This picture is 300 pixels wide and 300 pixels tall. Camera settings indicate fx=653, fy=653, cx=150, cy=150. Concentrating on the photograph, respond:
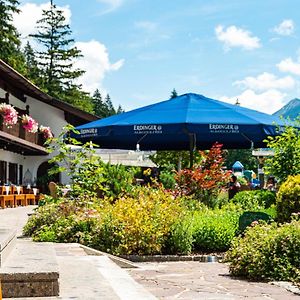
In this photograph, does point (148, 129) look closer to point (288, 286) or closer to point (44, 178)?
point (288, 286)

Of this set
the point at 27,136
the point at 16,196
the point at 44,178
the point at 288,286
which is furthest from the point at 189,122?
the point at 44,178

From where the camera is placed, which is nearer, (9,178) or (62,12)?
(9,178)

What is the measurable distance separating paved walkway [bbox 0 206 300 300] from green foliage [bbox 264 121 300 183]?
5.04m

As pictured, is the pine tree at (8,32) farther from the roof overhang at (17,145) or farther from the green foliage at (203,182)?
the green foliage at (203,182)

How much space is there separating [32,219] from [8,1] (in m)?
36.9

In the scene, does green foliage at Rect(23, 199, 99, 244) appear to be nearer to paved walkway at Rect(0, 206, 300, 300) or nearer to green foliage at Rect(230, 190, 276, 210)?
paved walkway at Rect(0, 206, 300, 300)

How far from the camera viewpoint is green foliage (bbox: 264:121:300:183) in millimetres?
12957

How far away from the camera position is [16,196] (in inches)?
1019

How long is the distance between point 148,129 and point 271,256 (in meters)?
5.29

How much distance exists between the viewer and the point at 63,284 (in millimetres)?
5516

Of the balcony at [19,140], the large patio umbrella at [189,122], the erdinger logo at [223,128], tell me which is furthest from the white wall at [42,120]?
the erdinger logo at [223,128]

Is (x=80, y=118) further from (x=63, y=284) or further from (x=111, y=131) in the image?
(x=63, y=284)

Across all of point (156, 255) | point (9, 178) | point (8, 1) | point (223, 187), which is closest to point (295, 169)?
point (223, 187)

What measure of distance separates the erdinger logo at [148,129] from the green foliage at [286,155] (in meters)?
2.53
